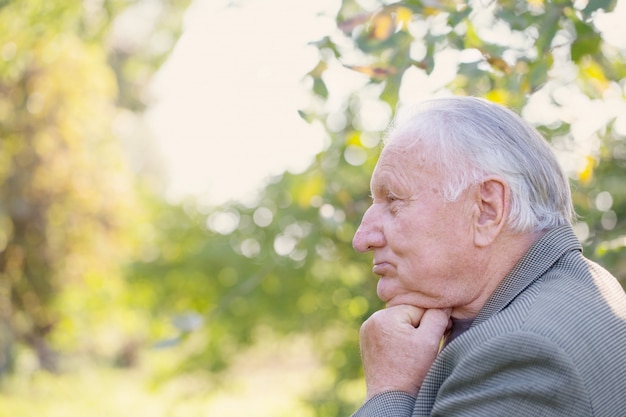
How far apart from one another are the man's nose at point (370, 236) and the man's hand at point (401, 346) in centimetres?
14

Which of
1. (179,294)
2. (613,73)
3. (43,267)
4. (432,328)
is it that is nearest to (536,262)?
(432,328)

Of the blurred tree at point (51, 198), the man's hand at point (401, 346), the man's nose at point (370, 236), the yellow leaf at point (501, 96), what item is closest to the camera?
the man's hand at point (401, 346)

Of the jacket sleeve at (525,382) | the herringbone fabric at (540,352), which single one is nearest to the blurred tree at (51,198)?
the herringbone fabric at (540,352)

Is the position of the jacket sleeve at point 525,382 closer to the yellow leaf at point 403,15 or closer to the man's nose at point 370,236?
the man's nose at point 370,236

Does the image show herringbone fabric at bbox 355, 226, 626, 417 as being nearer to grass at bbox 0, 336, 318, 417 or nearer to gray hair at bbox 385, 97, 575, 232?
gray hair at bbox 385, 97, 575, 232

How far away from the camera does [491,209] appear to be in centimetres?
170

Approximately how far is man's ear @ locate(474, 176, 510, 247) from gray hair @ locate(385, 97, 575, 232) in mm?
13

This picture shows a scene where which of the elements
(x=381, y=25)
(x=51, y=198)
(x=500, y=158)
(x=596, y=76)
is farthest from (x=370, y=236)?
(x=51, y=198)

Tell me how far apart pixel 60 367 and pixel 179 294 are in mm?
9346

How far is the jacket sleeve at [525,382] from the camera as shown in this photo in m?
1.44

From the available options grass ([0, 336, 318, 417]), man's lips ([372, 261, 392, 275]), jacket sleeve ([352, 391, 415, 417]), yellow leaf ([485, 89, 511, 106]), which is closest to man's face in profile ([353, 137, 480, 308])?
man's lips ([372, 261, 392, 275])

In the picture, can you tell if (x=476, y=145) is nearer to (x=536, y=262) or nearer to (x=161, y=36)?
(x=536, y=262)

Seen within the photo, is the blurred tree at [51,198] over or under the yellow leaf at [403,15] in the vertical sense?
under

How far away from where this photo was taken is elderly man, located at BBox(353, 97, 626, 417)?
1573 millimetres
